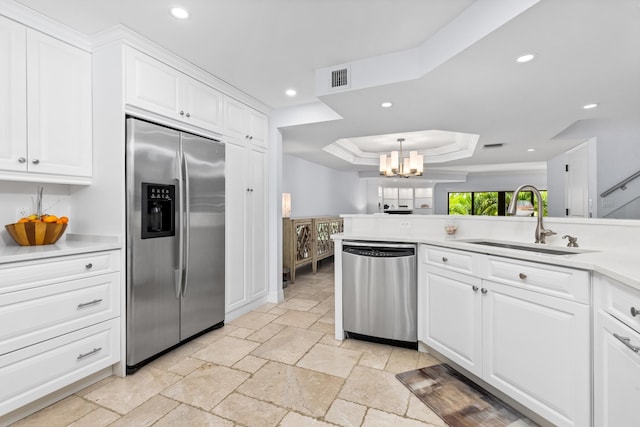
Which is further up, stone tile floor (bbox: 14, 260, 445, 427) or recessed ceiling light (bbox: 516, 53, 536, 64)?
recessed ceiling light (bbox: 516, 53, 536, 64)

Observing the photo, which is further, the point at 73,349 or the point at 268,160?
the point at 268,160

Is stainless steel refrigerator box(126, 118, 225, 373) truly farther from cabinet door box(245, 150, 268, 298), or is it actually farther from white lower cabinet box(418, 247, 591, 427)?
white lower cabinet box(418, 247, 591, 427)

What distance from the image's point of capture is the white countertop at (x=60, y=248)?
1.67 metres

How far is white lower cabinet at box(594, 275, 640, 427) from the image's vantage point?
1066mm

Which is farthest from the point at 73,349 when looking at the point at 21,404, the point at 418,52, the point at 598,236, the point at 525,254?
the point at 598,236

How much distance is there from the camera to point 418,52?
2287 millimetres

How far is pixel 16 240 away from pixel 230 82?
6.74 ft

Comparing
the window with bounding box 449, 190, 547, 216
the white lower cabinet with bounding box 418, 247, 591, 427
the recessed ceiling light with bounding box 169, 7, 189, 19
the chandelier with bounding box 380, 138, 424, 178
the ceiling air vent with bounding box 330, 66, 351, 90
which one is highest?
the recessed ceiling light with bounding box 169, 7, 189, 19

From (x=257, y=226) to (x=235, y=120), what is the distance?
45.5 inches

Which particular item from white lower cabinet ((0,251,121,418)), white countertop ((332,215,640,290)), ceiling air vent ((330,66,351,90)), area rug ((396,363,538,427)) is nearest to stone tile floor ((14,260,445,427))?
area rug ((396,363,538,427))

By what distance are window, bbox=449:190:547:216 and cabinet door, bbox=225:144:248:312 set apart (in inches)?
330

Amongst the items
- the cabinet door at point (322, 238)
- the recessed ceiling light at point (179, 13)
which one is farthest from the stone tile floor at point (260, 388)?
the cabinet door at point (322, 238)

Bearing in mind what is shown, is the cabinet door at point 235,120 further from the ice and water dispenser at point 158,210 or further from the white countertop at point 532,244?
the white countertop at point 532,244

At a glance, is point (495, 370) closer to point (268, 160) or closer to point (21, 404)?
point (21, 404)
